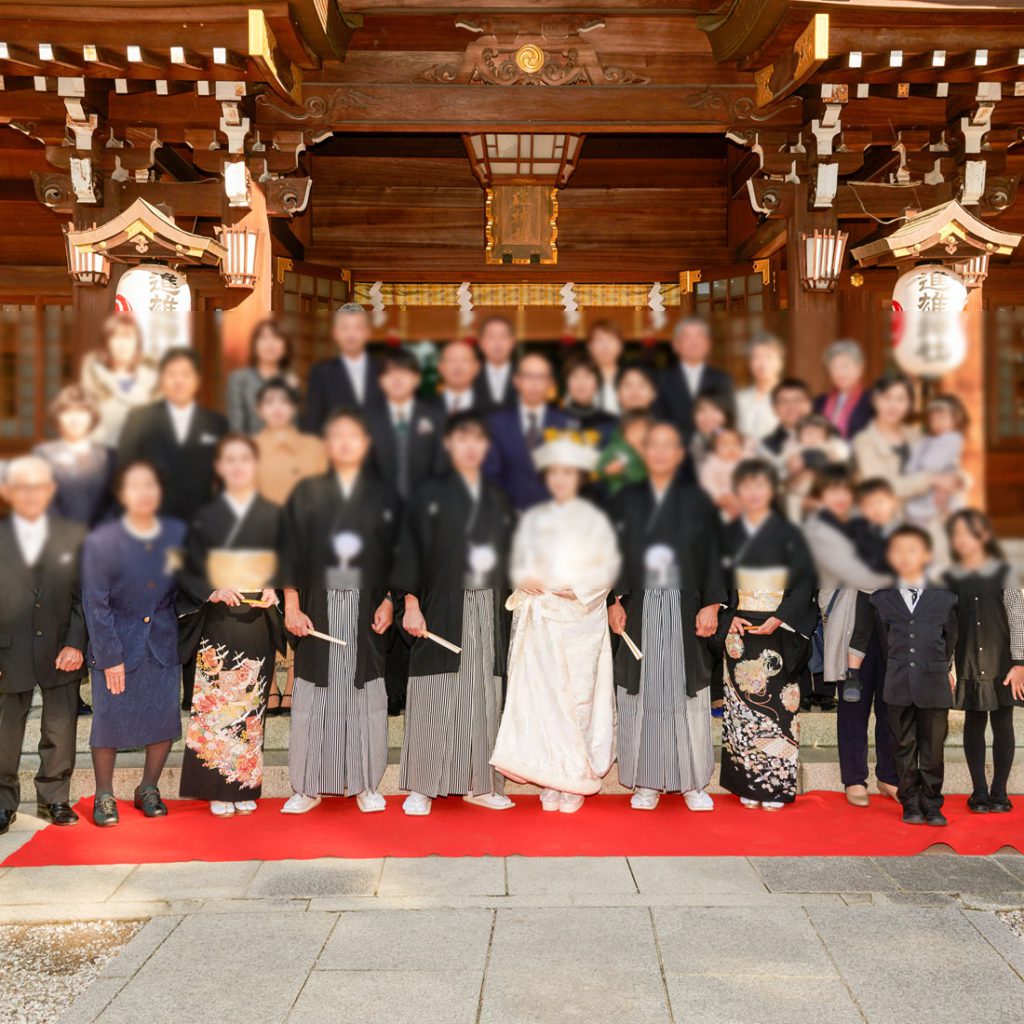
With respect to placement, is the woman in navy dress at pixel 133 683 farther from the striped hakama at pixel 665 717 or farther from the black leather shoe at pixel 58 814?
the striped hakama at pixel 665 717

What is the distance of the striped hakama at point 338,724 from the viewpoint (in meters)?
5.09

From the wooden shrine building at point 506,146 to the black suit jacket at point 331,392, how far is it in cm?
256

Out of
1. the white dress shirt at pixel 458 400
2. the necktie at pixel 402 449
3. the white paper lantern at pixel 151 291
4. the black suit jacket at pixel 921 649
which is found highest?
the white paper lantern at pixel 151 291

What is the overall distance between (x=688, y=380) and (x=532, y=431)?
330mm

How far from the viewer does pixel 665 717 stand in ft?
16.8

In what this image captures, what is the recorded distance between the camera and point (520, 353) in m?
2.06

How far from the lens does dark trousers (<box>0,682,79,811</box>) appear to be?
500 cm

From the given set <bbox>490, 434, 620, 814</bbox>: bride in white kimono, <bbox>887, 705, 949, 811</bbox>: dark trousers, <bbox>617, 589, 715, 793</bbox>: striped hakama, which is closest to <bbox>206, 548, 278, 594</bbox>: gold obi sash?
<bbox>490, 434, 620, 814</bbox>: bride in white kimono

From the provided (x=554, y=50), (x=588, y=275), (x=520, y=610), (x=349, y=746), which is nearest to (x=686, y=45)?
(x=554, y=50)

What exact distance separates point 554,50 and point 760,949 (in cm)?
575

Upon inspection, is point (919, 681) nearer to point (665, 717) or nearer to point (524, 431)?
point (665, 717)

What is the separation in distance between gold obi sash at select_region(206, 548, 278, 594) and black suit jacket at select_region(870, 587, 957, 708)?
12.1 ft

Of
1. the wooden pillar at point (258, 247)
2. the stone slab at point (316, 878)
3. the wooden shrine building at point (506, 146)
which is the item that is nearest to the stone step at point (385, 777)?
the stone slab at point (316, 878)

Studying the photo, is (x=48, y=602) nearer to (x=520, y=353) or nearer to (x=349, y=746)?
(x=349, y=746)
